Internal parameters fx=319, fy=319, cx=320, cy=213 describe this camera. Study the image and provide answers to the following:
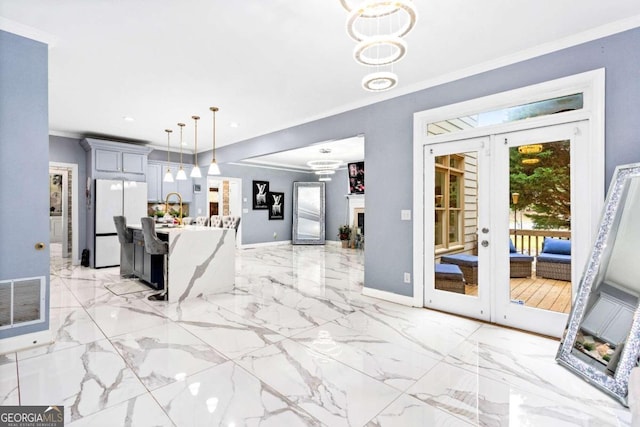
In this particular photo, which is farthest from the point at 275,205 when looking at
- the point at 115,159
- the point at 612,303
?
the point at 612,303

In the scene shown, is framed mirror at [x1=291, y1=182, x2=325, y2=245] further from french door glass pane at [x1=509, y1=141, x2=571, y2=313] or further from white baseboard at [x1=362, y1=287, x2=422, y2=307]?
french door glass pane at [x1=509, y1=141, x2=571, y2=313]

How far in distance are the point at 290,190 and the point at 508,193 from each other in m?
7.45

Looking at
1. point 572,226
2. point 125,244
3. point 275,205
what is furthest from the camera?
point 275,205

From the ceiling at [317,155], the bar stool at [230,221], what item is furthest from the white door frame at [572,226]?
the bar stool at [230,221]

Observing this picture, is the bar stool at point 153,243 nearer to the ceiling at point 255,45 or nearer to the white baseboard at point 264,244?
the ceiling at point 255,45

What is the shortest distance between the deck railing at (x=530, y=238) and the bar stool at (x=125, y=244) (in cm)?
495

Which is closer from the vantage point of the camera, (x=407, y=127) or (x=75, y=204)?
(x=407, y=127)

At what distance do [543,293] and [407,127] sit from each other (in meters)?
2.16

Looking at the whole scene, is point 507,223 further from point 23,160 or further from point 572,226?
point 23,160

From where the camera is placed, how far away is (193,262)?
4.00 meters

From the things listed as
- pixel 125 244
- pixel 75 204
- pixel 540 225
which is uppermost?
pixel 75 204

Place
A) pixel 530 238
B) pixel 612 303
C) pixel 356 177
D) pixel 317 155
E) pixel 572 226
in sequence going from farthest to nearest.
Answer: pixel 356 177
pixel 317 155
pixel 530 238
pixel 572 226
pixel 612 303

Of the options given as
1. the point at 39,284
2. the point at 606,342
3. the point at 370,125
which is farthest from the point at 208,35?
the point at 606,342

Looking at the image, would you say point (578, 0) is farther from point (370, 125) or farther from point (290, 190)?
point (290, 190)
